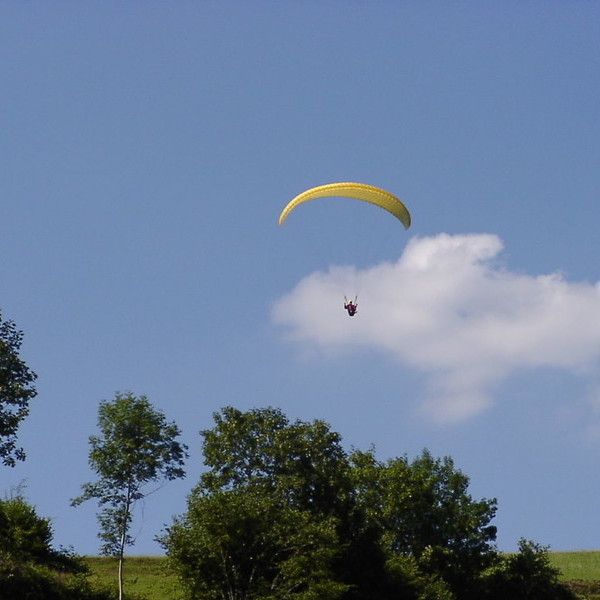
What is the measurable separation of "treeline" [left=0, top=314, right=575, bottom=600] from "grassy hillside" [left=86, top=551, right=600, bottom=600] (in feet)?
10.9

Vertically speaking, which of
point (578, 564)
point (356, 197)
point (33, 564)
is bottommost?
point (33, 564)

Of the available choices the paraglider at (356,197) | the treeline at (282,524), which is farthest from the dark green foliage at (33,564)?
the paraglider at (356,197)

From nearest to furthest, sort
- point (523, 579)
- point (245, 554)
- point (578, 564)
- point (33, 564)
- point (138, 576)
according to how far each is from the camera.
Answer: point (245, 554) → point (33, 564) → point (138, 576) → point (523, 579) → point (578, 564)

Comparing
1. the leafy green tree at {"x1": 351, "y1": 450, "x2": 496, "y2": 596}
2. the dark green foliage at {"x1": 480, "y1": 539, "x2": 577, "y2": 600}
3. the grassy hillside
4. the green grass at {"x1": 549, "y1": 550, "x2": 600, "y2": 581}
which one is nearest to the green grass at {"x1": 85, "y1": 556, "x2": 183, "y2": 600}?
the grassy hillside

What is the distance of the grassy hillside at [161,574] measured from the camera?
59159 millimetres

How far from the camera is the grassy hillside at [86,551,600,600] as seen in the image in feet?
194

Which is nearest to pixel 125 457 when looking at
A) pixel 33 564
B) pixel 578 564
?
pixel 33 564

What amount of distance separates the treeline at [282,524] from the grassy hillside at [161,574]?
3.32 m

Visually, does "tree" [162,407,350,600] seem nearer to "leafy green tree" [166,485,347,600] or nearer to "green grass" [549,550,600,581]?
"leafy green tree" [166,485,347,600]

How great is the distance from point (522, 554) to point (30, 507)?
37.7 meters

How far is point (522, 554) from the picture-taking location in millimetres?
75375

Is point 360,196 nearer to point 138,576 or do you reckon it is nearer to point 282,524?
point 282,524

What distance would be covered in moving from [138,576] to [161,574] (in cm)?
169

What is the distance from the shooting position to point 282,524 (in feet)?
173
